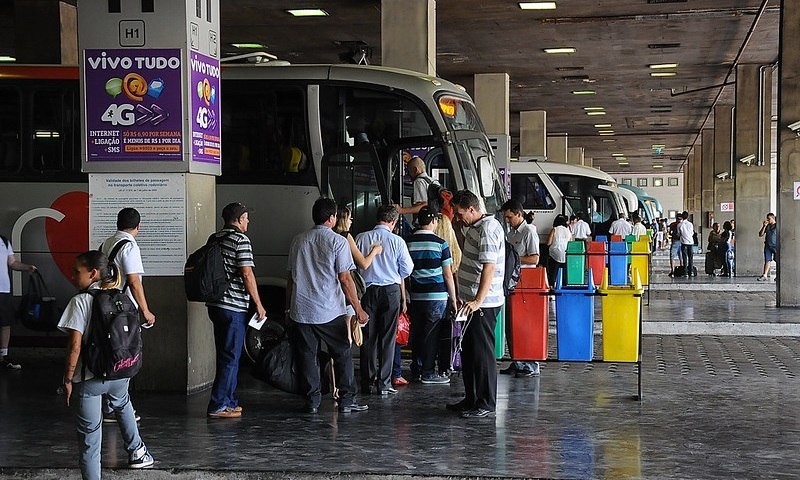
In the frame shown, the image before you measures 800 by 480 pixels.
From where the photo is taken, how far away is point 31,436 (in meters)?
8.88

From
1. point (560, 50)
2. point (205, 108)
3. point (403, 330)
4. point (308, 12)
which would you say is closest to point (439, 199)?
point (403, 330)

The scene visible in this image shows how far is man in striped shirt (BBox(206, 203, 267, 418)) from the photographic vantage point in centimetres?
938

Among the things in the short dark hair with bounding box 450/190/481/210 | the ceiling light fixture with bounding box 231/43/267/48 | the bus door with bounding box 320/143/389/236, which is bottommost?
the short dark hair with bounding box 450/190/481/210

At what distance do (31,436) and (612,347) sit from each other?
5.48 meters

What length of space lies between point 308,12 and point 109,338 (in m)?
18.2

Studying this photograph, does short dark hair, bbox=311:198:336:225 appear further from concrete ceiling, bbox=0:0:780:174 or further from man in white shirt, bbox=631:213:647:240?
man in white shirt, bbox=631:213:647:240

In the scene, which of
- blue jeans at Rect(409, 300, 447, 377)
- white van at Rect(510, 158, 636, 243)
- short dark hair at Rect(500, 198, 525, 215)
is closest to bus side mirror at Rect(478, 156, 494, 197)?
short dark hair at Rect(500, 198, 525, 215)

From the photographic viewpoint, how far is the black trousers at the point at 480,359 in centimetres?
952

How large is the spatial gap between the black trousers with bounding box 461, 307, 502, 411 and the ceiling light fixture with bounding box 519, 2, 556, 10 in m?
15.1

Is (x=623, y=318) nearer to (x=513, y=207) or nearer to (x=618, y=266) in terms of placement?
(x=513, y=207)

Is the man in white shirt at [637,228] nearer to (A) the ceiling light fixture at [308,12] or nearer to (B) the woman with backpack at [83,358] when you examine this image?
(A) the ceiling light fixture at [308,12]

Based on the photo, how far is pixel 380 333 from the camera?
36.3ft

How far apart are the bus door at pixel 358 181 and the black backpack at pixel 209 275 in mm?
3864

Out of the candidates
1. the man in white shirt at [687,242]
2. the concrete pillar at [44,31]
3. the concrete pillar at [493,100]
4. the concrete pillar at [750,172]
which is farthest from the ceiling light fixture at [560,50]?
the concrete pillar at [44,31]
